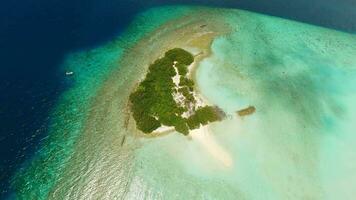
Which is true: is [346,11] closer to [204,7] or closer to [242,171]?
[204,7]

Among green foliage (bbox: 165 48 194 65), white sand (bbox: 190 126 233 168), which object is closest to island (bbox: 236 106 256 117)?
white sand (bbox: 190 126 233 168)

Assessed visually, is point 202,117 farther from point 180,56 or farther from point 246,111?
point 180,56

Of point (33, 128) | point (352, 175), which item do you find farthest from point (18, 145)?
point (352, 175)

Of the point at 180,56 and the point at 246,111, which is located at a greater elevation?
the point at 180,56

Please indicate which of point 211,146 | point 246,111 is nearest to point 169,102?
point 211,146

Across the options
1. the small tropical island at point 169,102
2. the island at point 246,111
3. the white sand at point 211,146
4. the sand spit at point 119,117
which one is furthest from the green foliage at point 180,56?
the white sand at point 211,146

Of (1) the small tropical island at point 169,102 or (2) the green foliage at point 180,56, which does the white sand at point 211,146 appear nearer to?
(1) the small tropical island at point 169,102
